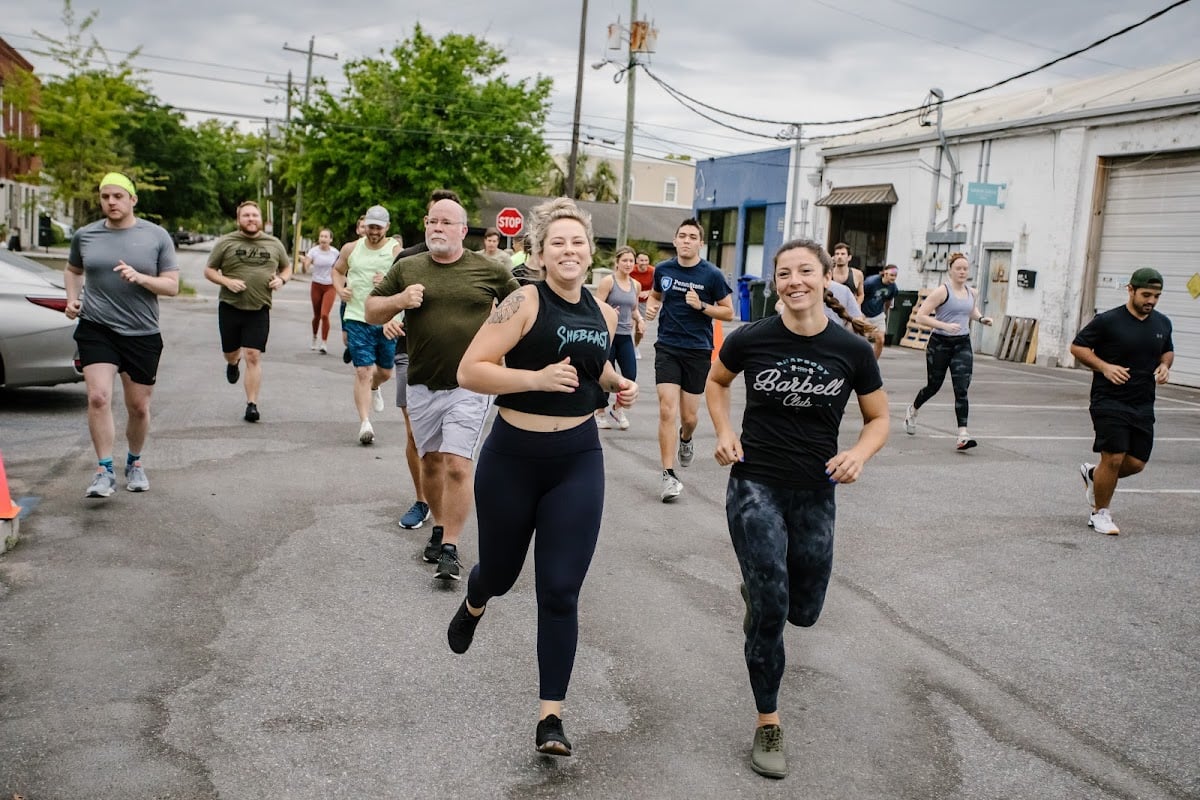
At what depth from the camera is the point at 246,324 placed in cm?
1004

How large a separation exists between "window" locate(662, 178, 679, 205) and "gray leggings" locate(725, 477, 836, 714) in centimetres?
7864

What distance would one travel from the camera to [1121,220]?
69.4ft

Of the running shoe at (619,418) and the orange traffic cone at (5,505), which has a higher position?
the orange traffic cone at (5,505)

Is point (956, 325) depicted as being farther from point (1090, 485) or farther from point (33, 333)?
point (33, 333)

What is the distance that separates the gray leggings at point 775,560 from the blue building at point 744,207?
99.2 feet

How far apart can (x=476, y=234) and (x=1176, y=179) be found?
41.1 meters

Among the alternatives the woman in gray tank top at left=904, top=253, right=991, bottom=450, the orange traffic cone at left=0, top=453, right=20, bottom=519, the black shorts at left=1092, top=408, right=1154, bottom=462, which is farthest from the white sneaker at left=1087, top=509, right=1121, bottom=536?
the orange traffic cone at left=0, top=453, right=20, bottom=519

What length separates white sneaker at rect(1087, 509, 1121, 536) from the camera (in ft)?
24.7

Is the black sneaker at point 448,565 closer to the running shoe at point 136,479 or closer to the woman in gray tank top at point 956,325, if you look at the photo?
the running shoe at point 136,479

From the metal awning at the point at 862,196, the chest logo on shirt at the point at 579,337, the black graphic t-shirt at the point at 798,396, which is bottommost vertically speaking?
the black graphic t-shirt at the point at 798,396

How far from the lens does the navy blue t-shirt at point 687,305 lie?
827 cm

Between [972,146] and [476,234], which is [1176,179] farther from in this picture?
Result: [476,234]

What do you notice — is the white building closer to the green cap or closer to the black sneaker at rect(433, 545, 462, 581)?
the green cap

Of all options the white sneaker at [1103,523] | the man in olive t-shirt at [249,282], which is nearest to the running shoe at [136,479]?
the man in olive t-shirt at [249,282]
